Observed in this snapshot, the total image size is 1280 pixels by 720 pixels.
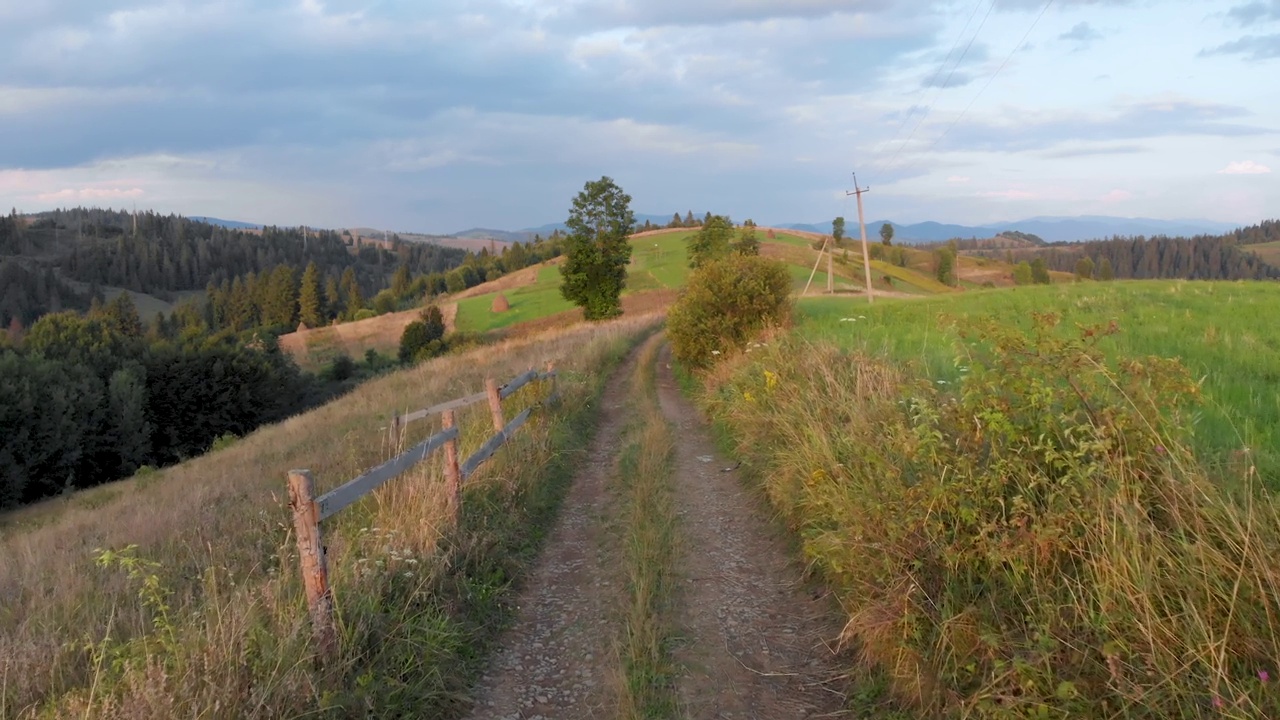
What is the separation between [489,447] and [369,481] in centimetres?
343

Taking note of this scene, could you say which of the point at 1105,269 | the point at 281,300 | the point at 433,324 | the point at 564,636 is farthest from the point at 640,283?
the point at 281,300

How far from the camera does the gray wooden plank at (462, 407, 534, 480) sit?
773 cm

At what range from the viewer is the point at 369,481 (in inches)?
211

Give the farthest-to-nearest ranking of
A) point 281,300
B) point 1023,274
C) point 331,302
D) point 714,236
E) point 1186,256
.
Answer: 1. point 331,302
2. point 281,300
3. point 1023,274
4. point 1186,256
5. point 714,236

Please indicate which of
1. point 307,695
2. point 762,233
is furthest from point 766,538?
point 762,233

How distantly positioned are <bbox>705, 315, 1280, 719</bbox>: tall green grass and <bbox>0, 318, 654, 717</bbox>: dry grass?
277 centimetres

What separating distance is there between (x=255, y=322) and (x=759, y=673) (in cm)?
13055

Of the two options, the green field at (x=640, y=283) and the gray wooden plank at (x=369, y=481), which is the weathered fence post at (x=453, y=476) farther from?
the green field at (x=640, y=283)

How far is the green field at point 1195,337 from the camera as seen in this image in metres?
5.87

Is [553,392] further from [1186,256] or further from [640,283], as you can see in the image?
[1186,256]

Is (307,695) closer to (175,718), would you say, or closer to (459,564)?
(175,718)

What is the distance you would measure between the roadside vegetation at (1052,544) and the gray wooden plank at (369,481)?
3.29 metres

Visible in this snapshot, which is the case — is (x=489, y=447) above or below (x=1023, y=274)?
below

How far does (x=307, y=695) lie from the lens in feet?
13.2
